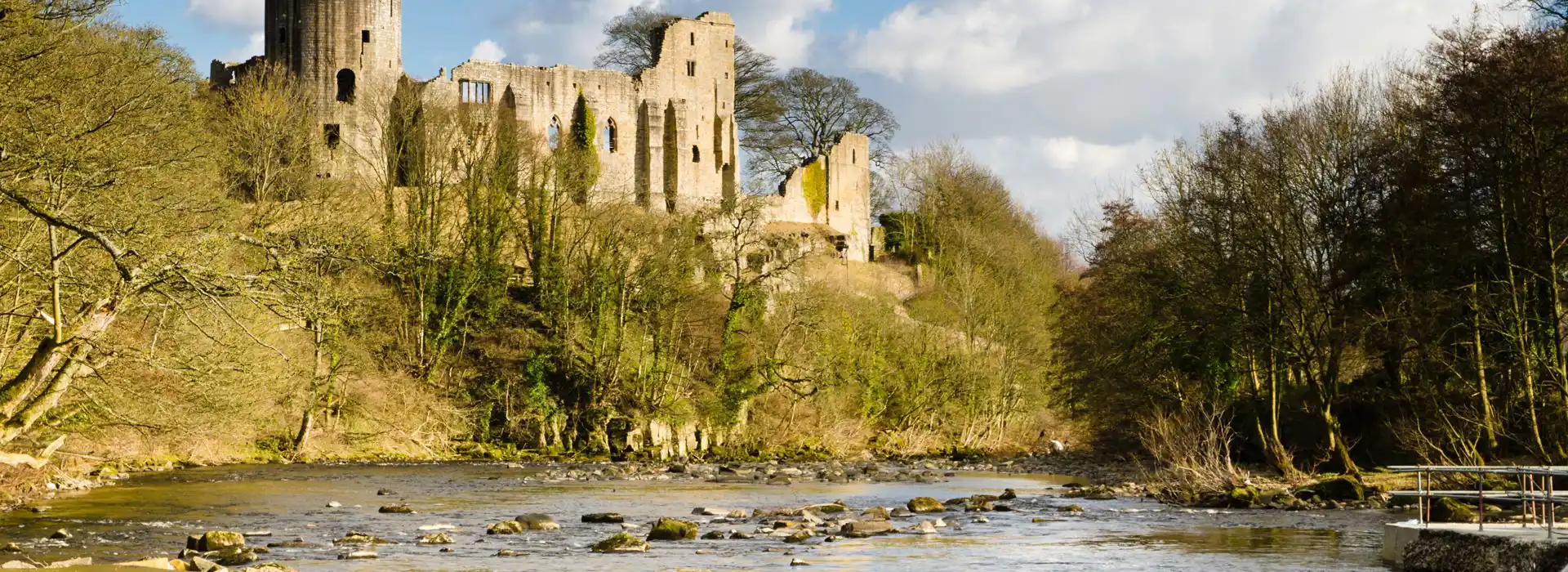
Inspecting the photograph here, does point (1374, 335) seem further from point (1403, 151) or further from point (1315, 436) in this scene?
point (1315, 436)

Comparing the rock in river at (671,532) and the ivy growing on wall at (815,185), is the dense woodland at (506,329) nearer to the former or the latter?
the rock in river at (671,532)

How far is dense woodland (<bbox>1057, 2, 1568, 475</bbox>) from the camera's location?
2492 centimetres

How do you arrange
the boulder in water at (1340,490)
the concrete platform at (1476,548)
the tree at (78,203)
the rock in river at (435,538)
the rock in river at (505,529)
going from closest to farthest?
the concrete platform at (1476,548)
the tree at (78,203)
the rock in river at (435,538)
the rock in river at (505,529)
the boulder in water at (1340,490)

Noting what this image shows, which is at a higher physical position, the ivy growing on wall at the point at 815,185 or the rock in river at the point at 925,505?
the ivy growing on wall at the point at 815,185

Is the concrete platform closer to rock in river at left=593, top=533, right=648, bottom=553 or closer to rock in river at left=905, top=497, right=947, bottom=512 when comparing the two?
rock in river at left=593, top=533, right=648, bottom=553

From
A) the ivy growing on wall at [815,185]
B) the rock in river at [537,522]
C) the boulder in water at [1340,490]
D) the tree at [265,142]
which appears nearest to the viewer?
the rock in river at [537,522]

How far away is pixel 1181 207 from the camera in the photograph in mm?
38031

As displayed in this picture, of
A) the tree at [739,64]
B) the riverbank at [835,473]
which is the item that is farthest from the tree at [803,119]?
the riverbank at [835,473]

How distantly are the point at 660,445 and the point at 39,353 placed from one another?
28196 mm

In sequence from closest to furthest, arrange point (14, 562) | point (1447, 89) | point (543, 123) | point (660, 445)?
point (14, 562), point (1447, 89), point (660, 445), point (543, 123)

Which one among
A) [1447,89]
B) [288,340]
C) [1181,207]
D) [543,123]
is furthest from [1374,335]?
[543,123]

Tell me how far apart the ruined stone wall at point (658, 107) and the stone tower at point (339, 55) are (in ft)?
11.1

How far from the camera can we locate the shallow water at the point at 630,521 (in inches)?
711

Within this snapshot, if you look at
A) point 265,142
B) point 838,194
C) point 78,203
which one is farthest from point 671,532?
point 838,194
